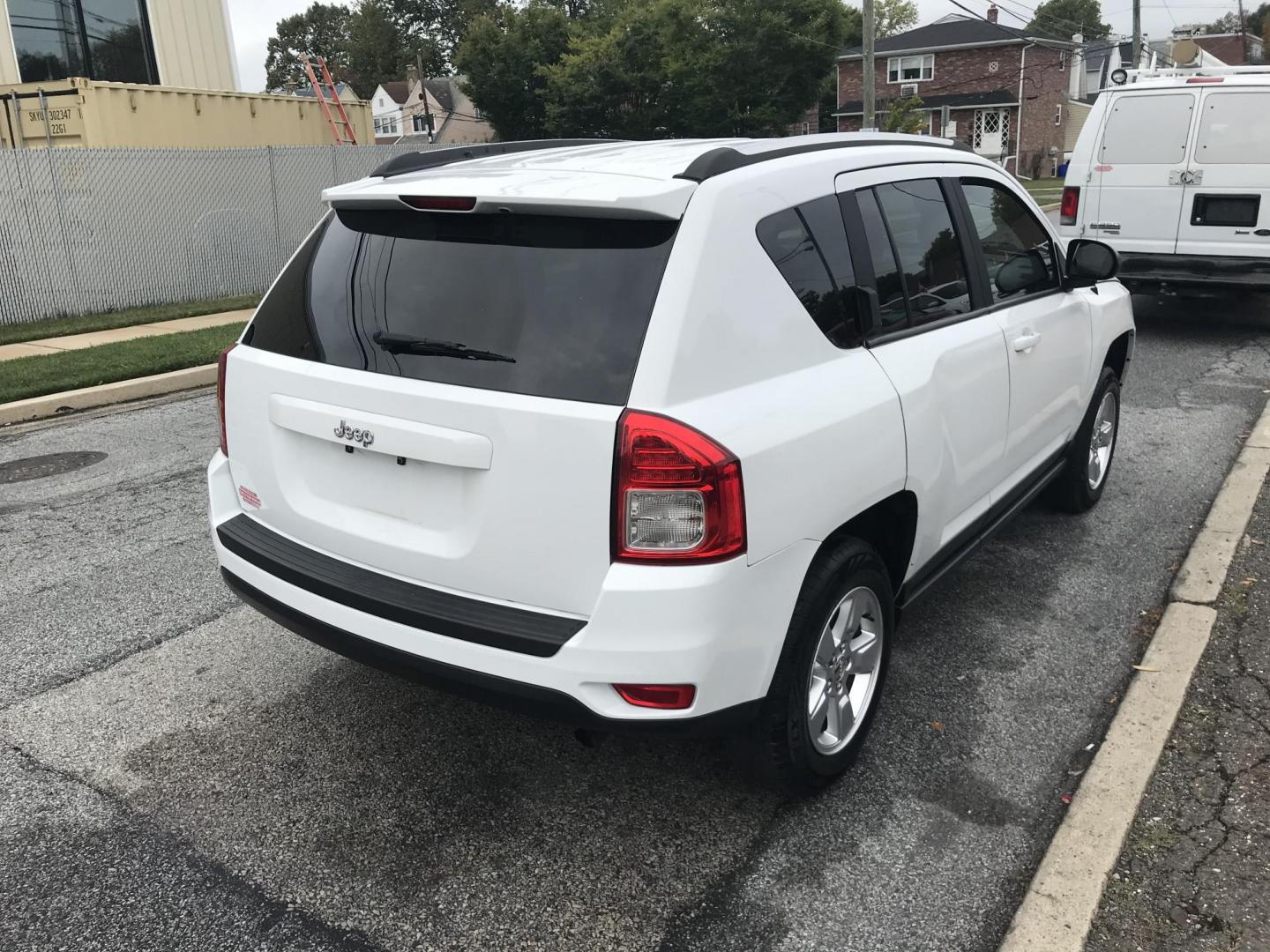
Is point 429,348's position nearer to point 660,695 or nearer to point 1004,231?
point 660,695

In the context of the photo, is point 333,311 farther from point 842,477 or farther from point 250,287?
point 250,287

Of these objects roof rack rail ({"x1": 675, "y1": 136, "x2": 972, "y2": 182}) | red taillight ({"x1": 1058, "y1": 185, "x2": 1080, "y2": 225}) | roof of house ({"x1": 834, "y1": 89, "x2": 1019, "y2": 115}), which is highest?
roof of house ({"x1": 834, "y1": 89, "x2": 1019, "y2": 115})

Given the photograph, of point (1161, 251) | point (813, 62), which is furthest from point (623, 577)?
point (813, 62)

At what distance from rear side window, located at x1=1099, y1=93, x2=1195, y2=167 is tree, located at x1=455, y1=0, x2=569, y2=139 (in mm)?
47583

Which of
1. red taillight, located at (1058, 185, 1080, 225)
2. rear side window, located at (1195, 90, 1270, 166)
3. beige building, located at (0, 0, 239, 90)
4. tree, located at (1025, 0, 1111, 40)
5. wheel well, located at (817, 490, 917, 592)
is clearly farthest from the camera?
tree, located at (1025, 0, 1111, 40)

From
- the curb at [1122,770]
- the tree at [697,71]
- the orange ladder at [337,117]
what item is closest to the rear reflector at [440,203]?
the curb at [1122,770]

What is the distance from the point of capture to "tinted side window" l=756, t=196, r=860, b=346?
9.29ft

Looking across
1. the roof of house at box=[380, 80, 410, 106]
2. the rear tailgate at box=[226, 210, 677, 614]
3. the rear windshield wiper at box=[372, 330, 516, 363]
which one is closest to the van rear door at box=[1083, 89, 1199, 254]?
the rear tailgate at box=[226, 210, 677, 614]

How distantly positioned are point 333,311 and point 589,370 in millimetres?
945

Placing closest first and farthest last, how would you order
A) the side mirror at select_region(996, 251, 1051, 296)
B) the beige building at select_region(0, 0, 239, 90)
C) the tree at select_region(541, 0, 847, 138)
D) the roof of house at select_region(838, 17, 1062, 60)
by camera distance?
1. the side mirror at select_region(996, 251, 1051, 296)
2. the beige building at select_region(0, 0, 239, 90)
3. the tree at select_region(541, 0, 847, 138)
4. the roof of house at select_region(838, 17, 1062, 60)

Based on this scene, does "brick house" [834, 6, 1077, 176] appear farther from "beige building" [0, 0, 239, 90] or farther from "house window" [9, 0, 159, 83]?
"house window" [9, 0, 159, 83]

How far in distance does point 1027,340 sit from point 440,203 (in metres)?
2.43

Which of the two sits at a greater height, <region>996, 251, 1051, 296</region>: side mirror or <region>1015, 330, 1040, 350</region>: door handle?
<region>996, 251, 1051, 296</region>: side mirror

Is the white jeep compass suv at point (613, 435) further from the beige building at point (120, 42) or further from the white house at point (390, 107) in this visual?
the white house at point (390, 107)
